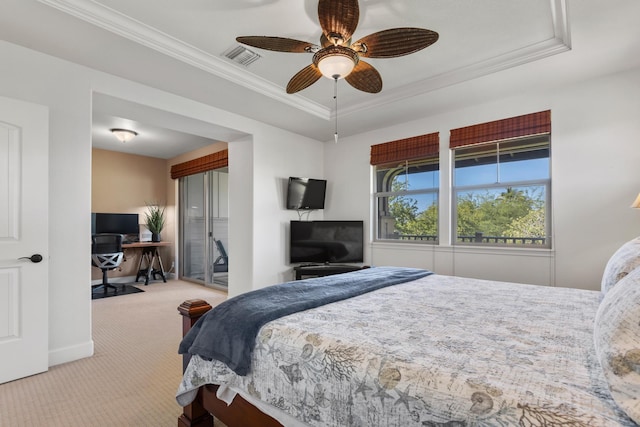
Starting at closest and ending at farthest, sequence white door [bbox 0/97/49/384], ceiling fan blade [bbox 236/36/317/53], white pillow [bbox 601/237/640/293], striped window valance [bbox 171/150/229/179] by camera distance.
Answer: white pillow [bbox 601/237/640/293] → ceiling fan blade [bbox 236/36/317/53] → white door [bbox 0/97/49/384] → striped window valance [bbox 171/150/229/179]

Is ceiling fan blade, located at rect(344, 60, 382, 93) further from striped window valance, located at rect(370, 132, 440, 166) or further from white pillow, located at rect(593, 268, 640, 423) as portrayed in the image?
white pillow, located at rect(593, 268, 640, 423)

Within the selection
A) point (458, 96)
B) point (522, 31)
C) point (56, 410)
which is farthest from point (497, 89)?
point (56, 410)

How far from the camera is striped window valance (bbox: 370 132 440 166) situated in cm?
407

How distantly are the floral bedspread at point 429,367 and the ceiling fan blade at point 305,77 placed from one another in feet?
5.48

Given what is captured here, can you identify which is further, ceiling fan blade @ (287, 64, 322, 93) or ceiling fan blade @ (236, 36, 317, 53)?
ceiling fan blade @ (287, 64, 322, 93)

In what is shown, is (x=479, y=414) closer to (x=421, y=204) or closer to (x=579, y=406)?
(x=579, y=406)

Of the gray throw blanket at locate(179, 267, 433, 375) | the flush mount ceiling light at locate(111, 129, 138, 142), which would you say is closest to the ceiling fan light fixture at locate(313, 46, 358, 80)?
the gray throw blanket at locate(179, 267, 433, 375)

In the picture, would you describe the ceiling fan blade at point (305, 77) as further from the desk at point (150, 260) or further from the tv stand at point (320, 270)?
the desk at point (150, 260)

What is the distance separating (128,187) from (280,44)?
18.3ft

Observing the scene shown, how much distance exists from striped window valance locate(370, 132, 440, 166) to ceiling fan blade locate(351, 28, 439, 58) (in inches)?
83.3

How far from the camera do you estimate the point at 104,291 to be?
5.22 meters

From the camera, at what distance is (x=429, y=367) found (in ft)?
3.28

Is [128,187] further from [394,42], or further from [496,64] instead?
[496,64]

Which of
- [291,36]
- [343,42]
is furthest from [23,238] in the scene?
[343,42]
